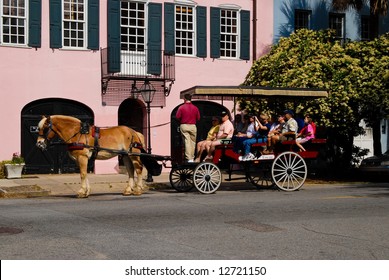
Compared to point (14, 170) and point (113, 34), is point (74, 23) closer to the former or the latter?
point (113, 34)

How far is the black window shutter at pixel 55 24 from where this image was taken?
81.6ft

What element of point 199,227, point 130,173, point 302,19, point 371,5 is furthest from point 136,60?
point 199,227

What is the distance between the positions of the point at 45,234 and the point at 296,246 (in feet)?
11.5

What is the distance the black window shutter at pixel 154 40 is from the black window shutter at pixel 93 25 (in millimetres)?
1954

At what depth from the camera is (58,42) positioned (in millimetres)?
25016

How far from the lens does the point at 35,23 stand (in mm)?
24578

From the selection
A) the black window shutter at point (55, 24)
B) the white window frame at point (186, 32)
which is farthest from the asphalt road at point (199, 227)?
the white window frame at point (186, 32)

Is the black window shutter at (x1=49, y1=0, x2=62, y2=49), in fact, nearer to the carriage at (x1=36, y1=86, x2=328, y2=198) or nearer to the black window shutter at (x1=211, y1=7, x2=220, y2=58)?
the black window shutter at (x1=211, y1=7, x2=220, y2=58)

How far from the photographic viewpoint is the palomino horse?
16.3 meters

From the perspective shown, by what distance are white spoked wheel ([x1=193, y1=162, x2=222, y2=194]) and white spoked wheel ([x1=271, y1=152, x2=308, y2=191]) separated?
145 centimetres

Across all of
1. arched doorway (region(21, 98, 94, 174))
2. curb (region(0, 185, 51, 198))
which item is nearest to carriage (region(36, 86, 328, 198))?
curb (region(0, 185, 51, 198))

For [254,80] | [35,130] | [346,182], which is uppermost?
[254,80]
